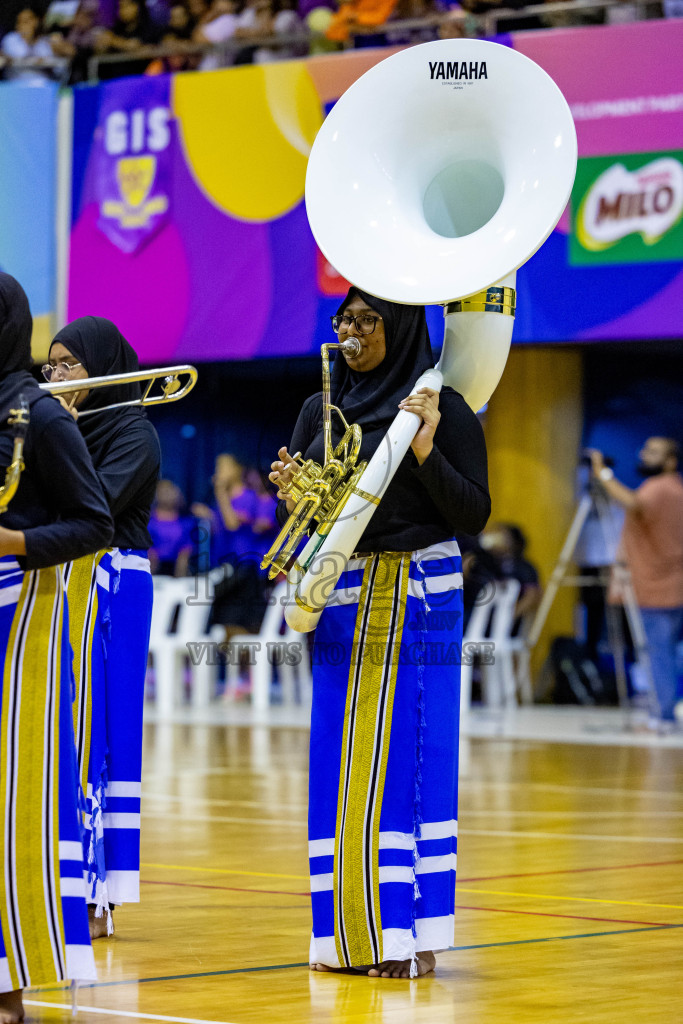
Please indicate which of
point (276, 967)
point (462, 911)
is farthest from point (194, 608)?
point (276, 967)

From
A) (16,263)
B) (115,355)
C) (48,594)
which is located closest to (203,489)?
(16,263)

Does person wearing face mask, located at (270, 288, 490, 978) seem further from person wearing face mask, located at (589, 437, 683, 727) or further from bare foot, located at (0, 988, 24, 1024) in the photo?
person wearing face mask, located at (589, 437, 683, 727)

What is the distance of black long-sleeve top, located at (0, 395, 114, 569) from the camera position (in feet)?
10.4

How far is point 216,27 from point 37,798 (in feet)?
33.1

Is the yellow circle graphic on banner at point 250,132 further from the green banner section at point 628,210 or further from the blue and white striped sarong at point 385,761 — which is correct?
the blue and white striped sarong at point 385,761

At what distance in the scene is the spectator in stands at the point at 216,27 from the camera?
11.9m

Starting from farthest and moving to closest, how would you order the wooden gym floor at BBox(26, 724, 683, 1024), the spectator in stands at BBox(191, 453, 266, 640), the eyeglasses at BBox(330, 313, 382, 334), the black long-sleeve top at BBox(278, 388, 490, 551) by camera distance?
the spectator in stands at BBox(191, 453, 266, 640) → the eyeglasses at BBox(330, 313, 382, 334) → the black long-sleeve top at BBox(278, 388, 490, 551) → the wooden gym floor at BBox(26, 724, 683, 1024)

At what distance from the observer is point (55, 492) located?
3.22m

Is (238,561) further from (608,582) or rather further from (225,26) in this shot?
(225,26)

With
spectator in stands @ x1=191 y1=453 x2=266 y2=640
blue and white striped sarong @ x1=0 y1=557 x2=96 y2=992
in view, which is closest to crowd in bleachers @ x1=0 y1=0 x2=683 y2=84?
spectator in stands @ x1=191 y1=453 x2=266 y2=640

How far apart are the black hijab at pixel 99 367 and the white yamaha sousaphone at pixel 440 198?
0.77m

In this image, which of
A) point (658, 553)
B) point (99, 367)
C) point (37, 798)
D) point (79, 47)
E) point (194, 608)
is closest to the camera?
point (37, 798)

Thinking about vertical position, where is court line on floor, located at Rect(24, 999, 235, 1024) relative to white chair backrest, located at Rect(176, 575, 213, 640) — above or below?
below

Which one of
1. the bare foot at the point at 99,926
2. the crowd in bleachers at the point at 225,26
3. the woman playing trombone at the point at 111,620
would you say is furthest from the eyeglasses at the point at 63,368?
the crowd in bleachers at the point at 225,26
